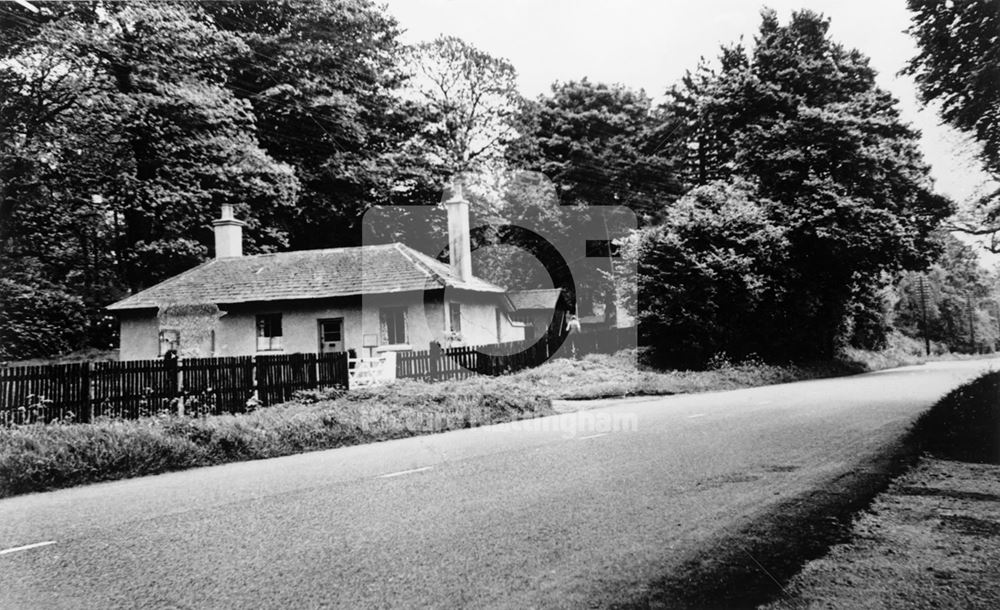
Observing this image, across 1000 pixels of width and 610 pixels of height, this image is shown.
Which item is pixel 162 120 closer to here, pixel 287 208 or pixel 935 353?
pixel 287 208

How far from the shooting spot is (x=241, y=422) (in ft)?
34.1

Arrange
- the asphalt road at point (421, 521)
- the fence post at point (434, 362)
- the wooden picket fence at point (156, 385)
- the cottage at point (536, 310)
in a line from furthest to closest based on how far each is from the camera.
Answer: the cottage at point (536, 310)
the fence post at point (434, 362)
the wooden picket fence at point (156, 385)
the asphalt road at point (421, 521)

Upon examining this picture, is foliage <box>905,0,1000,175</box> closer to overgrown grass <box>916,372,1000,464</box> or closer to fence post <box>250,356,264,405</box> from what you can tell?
overgrown grass <box>916,372,1000,464</box>

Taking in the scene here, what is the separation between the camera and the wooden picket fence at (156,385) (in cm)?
1027

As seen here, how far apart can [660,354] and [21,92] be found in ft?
76.7

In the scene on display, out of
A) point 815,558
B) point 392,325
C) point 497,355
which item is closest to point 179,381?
point 392,325

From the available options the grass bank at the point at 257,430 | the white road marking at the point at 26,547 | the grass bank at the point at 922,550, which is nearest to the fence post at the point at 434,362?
the grass bank at the point at 257,430

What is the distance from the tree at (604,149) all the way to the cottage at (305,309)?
9.07 m

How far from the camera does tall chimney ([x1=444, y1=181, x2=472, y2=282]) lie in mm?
25016

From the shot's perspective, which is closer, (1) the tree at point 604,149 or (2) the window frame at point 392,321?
(2) the window frame at point 392,321

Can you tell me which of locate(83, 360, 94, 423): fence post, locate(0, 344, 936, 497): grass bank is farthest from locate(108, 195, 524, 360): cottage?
locate(83, 360, 94, 423): fence post

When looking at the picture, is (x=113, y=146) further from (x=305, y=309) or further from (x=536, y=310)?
(x=536, y=310)

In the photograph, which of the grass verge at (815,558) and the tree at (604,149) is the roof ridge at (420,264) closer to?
the tree at (604,149)

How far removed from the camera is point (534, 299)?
39.8m
